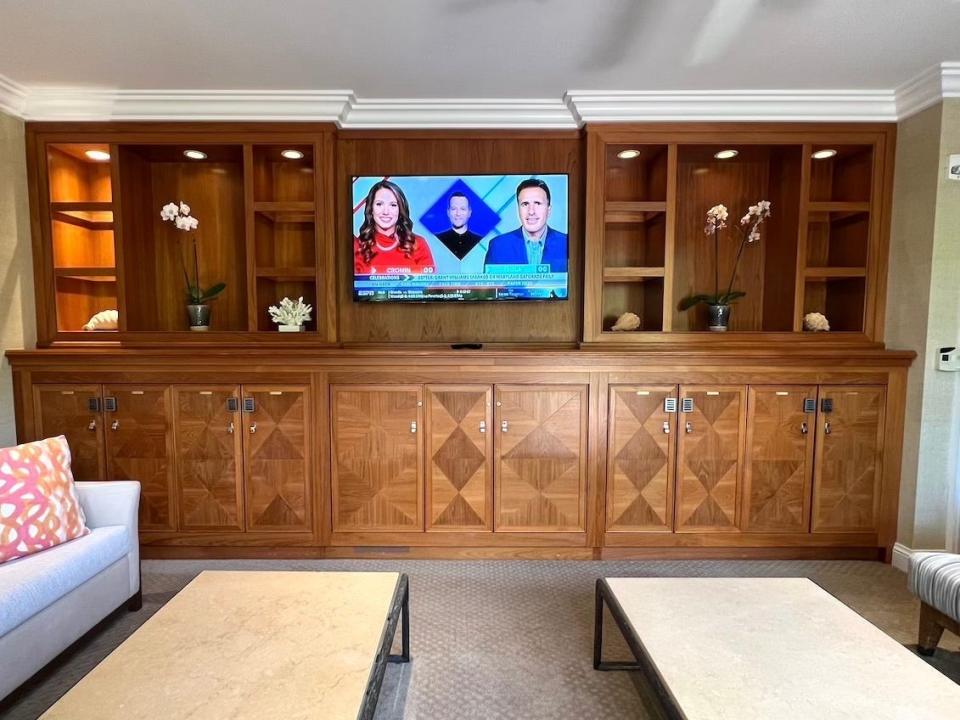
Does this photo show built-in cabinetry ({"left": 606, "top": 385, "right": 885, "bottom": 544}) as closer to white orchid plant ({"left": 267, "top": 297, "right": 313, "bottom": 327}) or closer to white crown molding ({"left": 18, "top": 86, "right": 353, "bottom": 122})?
white orchid plant ({"left": 267, "top": 297, "right": 313, "bottom": 327})

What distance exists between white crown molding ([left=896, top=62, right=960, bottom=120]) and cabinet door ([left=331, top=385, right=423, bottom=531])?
3116mm

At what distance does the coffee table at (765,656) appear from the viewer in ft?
3.86

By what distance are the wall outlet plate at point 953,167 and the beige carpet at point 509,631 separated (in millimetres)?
2144

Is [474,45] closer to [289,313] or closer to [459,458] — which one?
[289,313]

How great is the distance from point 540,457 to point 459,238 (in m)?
1.39

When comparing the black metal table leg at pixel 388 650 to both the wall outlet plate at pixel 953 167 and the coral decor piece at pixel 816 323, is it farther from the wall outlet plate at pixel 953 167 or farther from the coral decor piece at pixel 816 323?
the wall outlet plate at pixel 953 167

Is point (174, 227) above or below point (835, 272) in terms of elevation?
above

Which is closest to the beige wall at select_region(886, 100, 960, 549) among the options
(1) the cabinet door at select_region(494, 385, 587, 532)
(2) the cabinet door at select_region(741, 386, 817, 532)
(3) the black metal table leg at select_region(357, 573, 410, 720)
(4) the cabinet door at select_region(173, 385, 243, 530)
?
(2) the cabinet door at select_region(741, 386, 817, 532)

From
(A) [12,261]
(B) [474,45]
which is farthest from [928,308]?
(A) [12,261]

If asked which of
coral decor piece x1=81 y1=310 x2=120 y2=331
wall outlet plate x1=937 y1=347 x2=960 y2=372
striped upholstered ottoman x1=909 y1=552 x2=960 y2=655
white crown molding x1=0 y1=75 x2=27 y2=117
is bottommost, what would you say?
striped upholstered ottoman x1=909 y1=552 x2=960 y2=655

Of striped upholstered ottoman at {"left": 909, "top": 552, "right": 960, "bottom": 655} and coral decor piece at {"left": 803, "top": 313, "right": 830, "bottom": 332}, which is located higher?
coral decor piece at {"left": 803, "top": 313, "right": 830, "bottom": 332}

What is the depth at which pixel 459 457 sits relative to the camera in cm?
272

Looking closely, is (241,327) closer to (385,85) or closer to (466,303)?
(466,303)

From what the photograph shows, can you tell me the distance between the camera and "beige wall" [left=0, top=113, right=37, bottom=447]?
2.65 meters
